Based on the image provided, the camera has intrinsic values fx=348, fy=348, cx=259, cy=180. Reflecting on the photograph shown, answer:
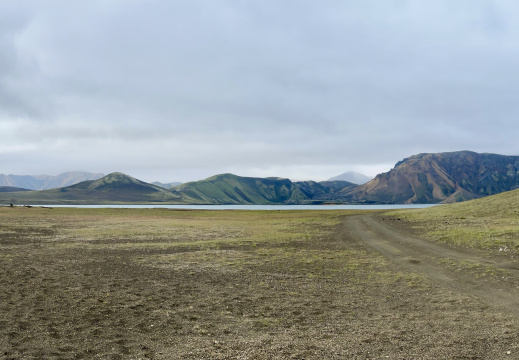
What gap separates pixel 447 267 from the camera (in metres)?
21.7

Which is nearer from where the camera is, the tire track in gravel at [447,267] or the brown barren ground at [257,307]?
the brown barren ground at [257,307]

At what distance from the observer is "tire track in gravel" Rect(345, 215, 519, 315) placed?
49.6ft

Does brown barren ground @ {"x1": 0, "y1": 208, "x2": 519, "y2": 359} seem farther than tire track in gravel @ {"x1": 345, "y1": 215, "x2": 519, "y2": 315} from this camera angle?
No

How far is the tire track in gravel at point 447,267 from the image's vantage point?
15.1 m

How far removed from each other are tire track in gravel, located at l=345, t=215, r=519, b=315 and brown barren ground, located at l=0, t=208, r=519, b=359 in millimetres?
94

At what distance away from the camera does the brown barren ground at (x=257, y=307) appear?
9438 millimetres

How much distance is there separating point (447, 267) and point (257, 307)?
14.3m

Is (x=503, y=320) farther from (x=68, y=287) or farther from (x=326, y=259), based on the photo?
(x=68, y=287)

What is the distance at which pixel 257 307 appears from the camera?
13.6 m

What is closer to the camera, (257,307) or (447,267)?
(257,307)

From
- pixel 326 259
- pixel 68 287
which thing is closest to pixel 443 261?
pixel 326 259

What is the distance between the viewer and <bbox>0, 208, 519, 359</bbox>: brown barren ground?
944 cm

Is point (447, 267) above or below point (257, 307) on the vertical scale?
above

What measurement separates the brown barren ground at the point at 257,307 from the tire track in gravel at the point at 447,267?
94 millimetres
